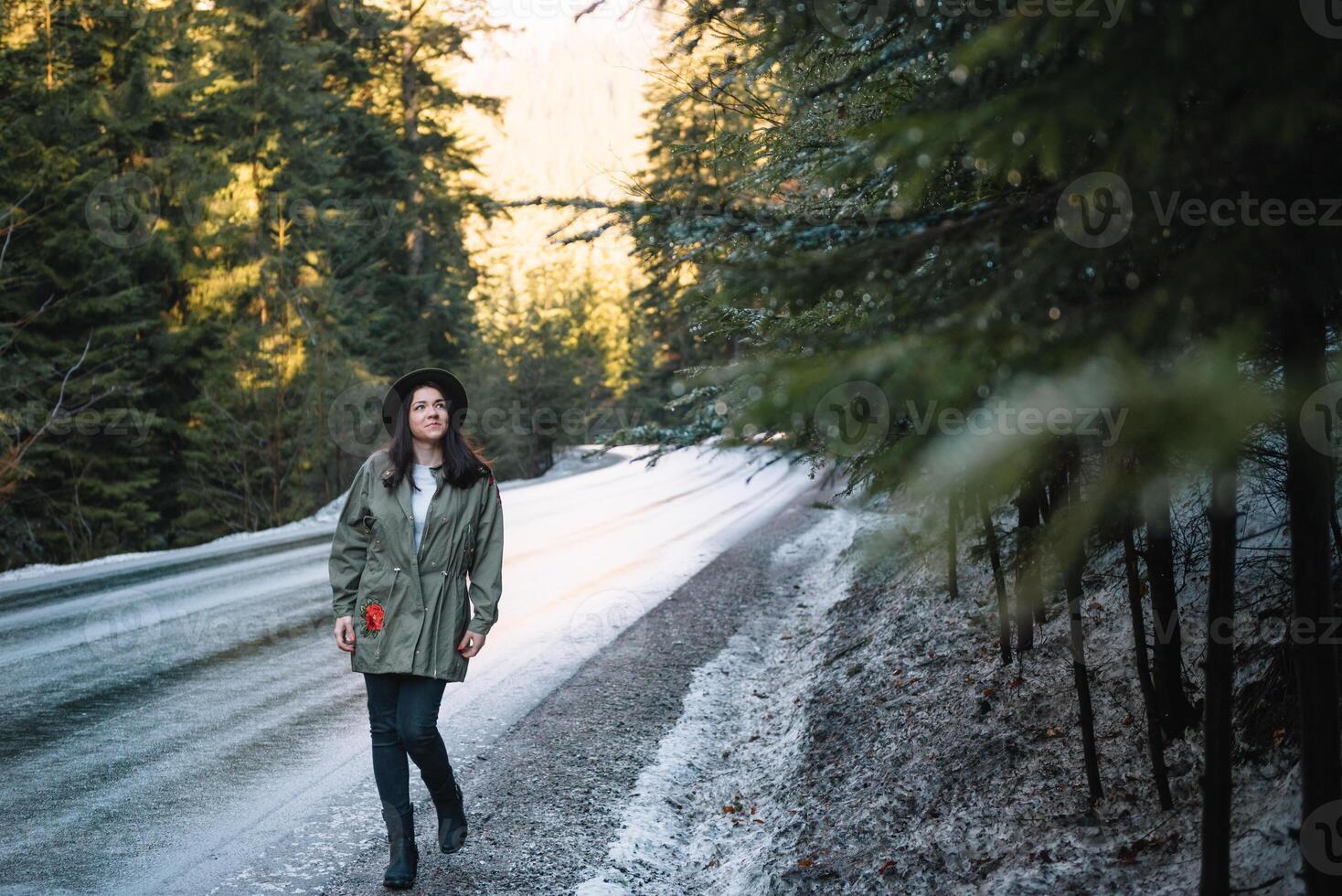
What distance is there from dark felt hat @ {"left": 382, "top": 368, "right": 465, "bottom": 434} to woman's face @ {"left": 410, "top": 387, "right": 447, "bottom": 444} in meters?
0.05

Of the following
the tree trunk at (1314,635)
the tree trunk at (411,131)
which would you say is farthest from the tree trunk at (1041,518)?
the tree trunk at (411,131)

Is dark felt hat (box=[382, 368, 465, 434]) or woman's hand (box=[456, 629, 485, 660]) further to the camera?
dark felt hat (box=[382, 368, 465, 434])

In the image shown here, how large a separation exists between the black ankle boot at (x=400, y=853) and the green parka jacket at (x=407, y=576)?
24.7 inches

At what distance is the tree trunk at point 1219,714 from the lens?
Answer: 2615 mm

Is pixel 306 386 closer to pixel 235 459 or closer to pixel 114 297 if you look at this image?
pixel 235 459

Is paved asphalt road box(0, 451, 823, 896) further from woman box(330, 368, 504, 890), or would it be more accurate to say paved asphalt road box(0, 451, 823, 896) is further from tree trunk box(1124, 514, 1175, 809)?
tree trunk box(1124, 514, 1175, 809)

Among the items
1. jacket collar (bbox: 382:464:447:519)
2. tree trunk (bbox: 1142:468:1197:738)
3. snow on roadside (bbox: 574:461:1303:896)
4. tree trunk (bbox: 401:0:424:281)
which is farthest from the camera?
tree trunk (bbox: 401:0:424:281)

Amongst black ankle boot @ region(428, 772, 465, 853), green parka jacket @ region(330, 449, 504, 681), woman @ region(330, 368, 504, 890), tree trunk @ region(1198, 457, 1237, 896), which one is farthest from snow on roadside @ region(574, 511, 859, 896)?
tree trunk @ region(1198, 457, 1237, 896)

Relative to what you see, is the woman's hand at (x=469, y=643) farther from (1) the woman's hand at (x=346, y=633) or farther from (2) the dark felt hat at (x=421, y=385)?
(2) the dark felt hat at (x=421, y=385)

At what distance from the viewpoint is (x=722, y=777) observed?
587 cm

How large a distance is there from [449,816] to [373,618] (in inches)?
41.2

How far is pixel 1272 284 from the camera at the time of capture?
7.07 ft

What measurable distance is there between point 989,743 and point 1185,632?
1049 mm

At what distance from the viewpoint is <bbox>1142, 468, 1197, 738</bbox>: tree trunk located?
359 centimetres
